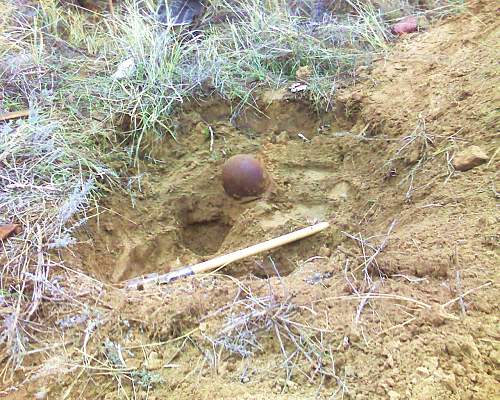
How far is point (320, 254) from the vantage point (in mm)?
2350

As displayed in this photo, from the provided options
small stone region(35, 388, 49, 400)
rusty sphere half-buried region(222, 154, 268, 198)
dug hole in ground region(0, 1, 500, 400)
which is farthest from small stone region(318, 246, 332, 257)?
small stone region(35, 388, 49, 400)

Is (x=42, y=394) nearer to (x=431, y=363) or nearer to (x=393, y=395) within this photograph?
(x=393, y=395)

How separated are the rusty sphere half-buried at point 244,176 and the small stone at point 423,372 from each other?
4.70ft

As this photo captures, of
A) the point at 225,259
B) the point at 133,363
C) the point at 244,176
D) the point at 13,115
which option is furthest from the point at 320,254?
the point at 13,115

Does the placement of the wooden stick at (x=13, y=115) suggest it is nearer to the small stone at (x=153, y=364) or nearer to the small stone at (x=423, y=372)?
the small stone at (x=153, y=364)

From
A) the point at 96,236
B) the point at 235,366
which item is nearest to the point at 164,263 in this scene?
the point at 96,236

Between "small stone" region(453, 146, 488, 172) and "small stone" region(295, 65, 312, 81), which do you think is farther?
"small stone" region(295, 65, 312, 81)

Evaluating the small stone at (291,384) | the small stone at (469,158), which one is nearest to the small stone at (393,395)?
the small stone at (291,384)

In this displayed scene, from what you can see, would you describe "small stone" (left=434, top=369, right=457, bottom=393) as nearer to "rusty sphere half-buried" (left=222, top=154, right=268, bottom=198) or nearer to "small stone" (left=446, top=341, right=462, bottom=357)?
"small stone" (left=446, top=341, right=462, bottom=357)

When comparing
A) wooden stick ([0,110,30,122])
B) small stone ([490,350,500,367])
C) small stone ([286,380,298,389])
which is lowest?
wooden stick ([0,110,30,122])

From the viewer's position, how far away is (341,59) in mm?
3273

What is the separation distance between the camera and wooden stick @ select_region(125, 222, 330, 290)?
2.18 metres

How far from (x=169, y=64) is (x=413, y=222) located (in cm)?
179

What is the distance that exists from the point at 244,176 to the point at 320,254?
1.93ft
